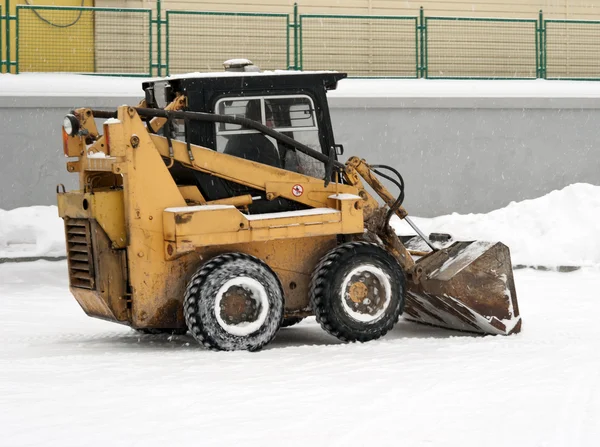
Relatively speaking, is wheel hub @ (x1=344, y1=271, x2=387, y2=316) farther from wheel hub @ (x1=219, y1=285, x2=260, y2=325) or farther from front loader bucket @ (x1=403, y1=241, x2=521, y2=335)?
wheel hub @ (x1=219, y1=285, x2=260, y2=325)

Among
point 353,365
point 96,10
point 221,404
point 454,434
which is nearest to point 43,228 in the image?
point 96,10

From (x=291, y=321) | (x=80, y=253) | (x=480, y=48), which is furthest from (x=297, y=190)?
(x=480, y=48)

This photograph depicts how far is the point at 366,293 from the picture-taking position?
396 inches

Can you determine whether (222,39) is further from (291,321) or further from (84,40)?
(291,321)

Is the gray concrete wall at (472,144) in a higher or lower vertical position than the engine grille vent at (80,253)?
higher

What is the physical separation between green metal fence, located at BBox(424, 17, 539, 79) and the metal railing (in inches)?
0.7

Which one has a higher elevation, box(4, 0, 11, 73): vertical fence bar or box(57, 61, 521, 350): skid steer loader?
box(4, 0, 11, 73): vertical fence bar

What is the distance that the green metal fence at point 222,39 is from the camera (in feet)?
62.8

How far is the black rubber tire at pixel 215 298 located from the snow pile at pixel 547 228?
6.90 metres

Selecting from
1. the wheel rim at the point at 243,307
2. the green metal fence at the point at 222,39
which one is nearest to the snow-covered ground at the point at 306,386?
the wheel rim at the point at 243,307

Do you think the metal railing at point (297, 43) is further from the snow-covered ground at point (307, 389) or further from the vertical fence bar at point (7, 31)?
the snow-covered ground at point (307, 389)

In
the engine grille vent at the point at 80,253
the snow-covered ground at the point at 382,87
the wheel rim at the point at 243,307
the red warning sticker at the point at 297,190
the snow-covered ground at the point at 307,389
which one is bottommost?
the snow-covered ground at the point at 307,389

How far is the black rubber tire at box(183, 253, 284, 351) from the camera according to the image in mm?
9336

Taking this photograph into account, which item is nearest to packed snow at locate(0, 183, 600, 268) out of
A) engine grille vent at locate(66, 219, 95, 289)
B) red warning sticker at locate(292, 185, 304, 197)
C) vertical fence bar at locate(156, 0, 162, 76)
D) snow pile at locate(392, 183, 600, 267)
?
snow pile at locate(392, 183, 600, 267)
